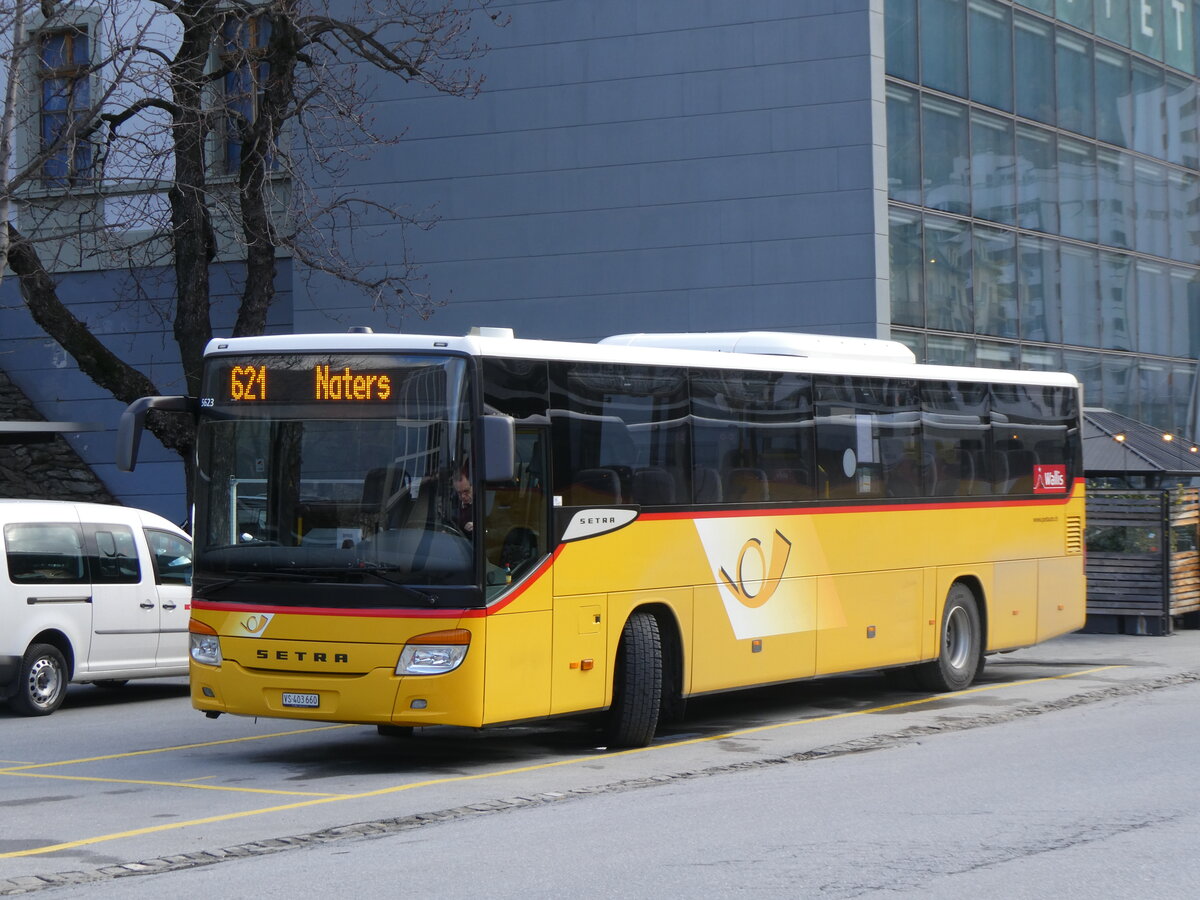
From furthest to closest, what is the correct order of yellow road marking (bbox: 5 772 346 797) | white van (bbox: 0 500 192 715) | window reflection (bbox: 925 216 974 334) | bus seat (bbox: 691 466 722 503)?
window reflection (bbox: 925 216 974 334) < white van (bbox: 0 500 192 715) < bus seat (bbox: 691 466 722 503) < yellow road marking (bbox: 5 772 346 797)

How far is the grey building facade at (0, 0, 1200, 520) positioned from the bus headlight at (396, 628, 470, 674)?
15.1 meters

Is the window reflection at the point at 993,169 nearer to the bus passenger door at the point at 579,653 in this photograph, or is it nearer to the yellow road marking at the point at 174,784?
the bus passenger door at the point at 579,653

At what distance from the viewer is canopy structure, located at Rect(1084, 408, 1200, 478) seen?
23516 mm

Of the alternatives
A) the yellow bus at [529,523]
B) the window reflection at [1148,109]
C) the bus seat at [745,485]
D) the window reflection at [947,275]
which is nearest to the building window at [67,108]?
the yellow bus at [529,523]

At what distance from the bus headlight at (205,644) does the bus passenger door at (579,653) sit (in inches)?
89.5

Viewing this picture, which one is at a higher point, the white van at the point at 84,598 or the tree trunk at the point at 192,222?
the tree trunk at the point at 192,222

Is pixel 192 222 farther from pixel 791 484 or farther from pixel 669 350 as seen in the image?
pixel 791 484

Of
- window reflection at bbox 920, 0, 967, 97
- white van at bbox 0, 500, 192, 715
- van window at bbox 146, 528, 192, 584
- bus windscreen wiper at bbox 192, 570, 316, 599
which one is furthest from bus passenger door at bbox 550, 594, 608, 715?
window reflection at bbox 920, 0, 967, 97

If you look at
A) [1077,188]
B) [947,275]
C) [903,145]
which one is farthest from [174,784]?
[1077,188]

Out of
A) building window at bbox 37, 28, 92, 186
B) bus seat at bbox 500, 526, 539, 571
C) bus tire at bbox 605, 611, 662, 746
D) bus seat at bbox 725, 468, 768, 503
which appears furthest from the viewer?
building window at bbox 37, 28, 92, 186

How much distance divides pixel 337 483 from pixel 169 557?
640 centimetres

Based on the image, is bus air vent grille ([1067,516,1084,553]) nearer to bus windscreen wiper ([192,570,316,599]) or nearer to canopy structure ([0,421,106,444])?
bus windscreen wiper ([192,570,316,599])

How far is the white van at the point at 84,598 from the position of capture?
48.7ft

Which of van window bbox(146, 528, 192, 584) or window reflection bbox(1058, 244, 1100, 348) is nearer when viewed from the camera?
van window bbox(146, 528, 192, 584)
